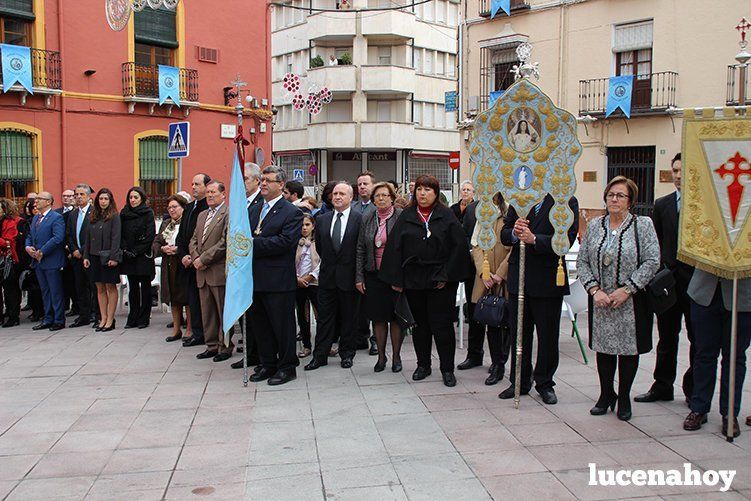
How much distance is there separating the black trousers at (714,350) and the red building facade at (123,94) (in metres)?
17.4

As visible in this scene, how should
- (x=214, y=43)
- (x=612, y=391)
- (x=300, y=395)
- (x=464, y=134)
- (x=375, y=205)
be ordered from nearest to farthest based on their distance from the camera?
1. (x=612, y=391)
2. (x=300, y=395)
3. (x=375, y=205)
4. (x=214, y=43)
5. (x=464, y=134)

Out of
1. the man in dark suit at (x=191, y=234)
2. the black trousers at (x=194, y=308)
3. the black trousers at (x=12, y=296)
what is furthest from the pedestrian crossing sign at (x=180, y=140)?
the black trousers at (x=194, y=308)

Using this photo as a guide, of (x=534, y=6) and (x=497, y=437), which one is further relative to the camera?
(x=534, y=6)

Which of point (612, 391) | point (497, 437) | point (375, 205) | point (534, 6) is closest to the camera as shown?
point (497, 437)

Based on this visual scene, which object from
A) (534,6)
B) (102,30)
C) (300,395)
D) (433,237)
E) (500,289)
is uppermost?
(534,6)

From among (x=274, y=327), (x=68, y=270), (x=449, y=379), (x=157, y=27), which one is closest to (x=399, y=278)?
(x=449, y=379)

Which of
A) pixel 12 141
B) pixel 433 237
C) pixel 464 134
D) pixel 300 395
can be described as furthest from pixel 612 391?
pixel 464 134

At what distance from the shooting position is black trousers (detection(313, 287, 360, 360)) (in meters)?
7.88

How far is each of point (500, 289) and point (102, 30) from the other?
54.4ft

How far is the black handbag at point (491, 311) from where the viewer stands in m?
6.72

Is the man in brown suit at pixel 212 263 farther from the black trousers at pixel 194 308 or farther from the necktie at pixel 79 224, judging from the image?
the necktie at pixel 79 224

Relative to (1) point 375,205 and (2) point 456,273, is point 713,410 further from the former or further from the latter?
(1) point 375,205

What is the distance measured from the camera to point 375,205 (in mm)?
7812

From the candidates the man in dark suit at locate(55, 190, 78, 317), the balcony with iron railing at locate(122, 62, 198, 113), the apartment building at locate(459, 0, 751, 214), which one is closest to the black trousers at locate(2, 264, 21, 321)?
the man in dark suit at locate(55, 190, 78, 317)
